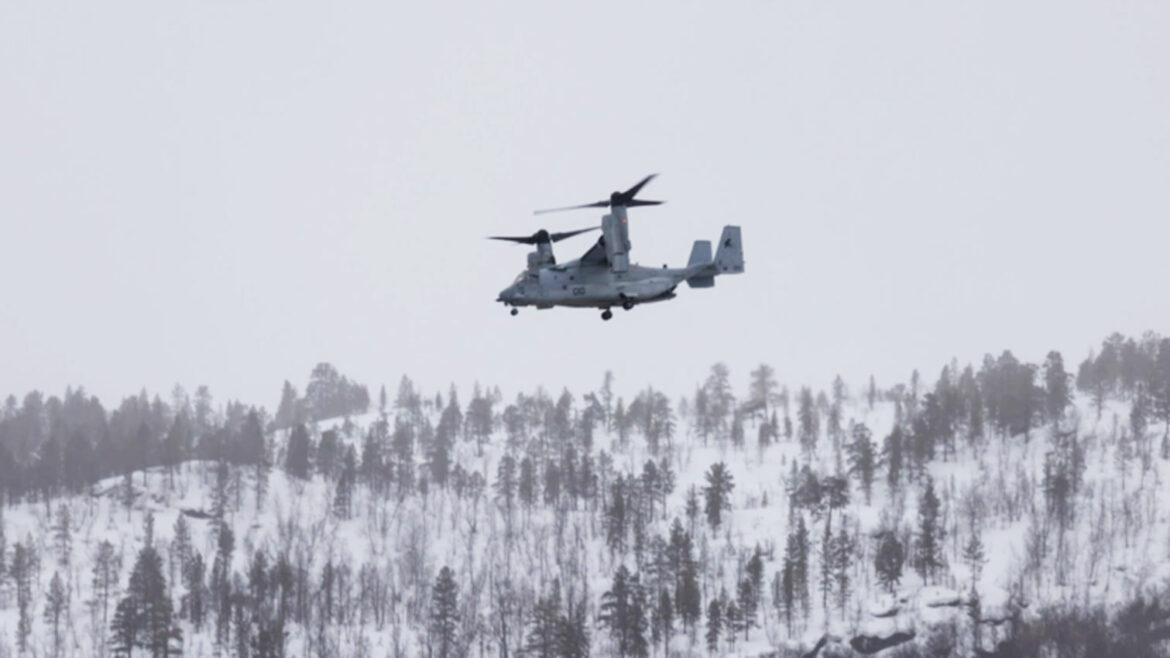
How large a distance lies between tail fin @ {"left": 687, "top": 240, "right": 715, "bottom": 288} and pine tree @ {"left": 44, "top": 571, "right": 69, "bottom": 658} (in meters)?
126

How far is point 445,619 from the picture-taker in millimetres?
176125

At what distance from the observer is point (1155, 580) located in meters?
186

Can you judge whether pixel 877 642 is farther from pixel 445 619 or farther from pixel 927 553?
pixel 445 619

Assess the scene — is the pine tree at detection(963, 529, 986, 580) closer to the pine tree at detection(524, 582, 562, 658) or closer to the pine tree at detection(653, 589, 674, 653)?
the pine tree at detection(653, 589, 674, 653)

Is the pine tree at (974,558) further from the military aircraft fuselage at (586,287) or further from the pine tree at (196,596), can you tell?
the military aircraft fuselage at (586,287)

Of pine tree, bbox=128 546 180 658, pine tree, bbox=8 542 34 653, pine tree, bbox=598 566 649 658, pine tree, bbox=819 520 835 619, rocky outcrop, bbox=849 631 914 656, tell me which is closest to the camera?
pine tree, bbox=128 546 180 658

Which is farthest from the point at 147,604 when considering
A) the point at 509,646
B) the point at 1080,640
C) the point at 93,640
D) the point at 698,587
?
the point at 1080,640

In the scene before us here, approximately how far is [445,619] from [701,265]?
11181 cm

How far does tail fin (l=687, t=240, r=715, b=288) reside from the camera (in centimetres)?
7112

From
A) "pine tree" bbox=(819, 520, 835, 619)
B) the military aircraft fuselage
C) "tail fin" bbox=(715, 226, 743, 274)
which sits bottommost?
"pine tree" bbox=(819, 520, 835, 619)

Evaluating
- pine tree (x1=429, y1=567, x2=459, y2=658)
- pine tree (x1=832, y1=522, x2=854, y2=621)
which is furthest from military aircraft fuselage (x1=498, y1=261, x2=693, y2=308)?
pine tree (x1=832, y1=522, x2=854, y2=621)

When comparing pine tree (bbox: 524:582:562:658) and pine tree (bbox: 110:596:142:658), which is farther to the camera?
pine tree (bbox: 524:582:562:658)

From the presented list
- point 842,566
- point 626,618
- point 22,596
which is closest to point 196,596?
point 22,596

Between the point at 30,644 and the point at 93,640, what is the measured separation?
23.7ft
